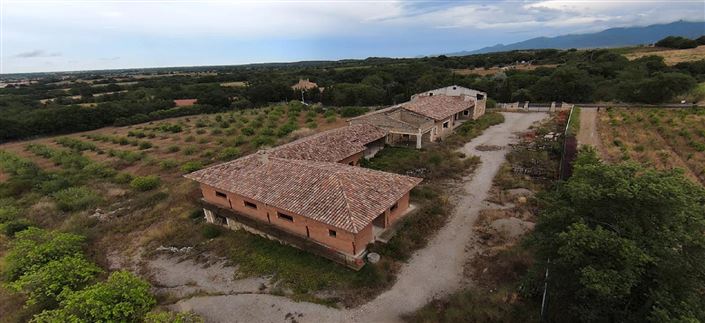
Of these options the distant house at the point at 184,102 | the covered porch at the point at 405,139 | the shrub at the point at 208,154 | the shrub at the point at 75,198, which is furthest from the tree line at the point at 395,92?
the shrub at the point at 75,198

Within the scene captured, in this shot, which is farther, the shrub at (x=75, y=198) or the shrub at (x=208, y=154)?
the shrub at (x=208, y=154)

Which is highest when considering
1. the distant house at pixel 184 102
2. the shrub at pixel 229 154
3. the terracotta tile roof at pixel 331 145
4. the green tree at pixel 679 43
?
the green tree at pixel 679 43

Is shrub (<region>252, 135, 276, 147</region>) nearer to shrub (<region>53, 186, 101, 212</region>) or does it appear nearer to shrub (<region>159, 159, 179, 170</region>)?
shrub (<region>159, 159, 179, 170</region>)

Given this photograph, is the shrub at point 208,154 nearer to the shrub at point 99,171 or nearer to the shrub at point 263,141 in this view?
the shrub at point 263,141

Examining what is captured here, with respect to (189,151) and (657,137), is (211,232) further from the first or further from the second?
(657,137)

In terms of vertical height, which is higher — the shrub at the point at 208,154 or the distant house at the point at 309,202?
the distant house at the point at 309,202

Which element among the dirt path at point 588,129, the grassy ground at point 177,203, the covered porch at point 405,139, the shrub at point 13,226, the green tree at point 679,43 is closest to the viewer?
the grassy ground at point 177,203

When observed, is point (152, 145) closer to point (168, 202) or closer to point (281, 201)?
point (168, 202)
